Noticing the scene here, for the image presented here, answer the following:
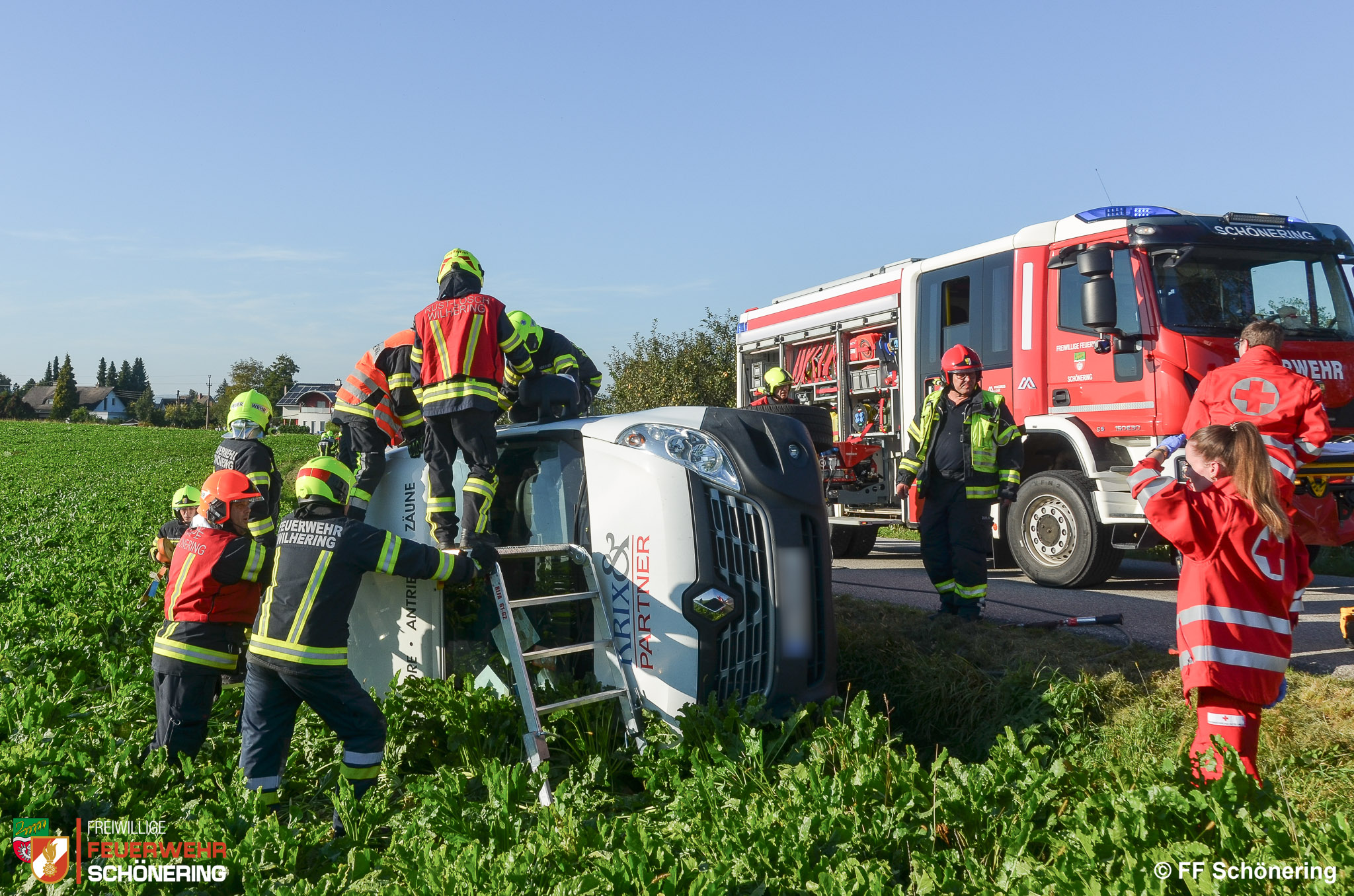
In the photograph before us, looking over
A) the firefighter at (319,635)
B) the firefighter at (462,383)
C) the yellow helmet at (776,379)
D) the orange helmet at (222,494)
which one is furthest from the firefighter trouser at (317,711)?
the yellow helmet at (776,379)

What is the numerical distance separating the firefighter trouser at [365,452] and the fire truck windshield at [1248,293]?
585cm

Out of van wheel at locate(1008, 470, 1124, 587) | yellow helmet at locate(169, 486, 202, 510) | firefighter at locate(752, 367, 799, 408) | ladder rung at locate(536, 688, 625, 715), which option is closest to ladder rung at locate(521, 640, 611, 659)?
ladder rung at locate(536, 688, 625, 715)

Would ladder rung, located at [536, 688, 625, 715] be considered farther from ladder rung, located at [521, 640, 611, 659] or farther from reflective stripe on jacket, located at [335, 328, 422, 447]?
reflective stripe on jacket, located at [335, 328, 422, 447]

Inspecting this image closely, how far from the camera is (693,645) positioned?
164 inches

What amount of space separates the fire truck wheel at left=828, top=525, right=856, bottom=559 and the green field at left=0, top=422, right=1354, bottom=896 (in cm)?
514

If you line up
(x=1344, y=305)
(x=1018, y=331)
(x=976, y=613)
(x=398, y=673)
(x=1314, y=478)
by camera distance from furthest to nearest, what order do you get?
(x=1018, y=331)
(x=1344, y=305)
(x=1314, y=478)
(x=976, y=613)
(x=398, y=673)

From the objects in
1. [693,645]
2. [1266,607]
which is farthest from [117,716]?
[1266,607]

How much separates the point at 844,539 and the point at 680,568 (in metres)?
7.58

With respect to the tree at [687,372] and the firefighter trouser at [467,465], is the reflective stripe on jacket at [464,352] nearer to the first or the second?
the firefighter trouser at [467,465]

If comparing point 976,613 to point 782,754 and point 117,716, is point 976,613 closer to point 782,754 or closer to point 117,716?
point 782,754

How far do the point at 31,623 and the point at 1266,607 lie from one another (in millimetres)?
7594

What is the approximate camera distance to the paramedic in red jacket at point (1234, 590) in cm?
349

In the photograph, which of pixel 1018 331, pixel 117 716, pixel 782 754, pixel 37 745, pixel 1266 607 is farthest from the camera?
pixel 1018 331

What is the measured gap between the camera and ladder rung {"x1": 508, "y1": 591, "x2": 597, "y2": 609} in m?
4.28
